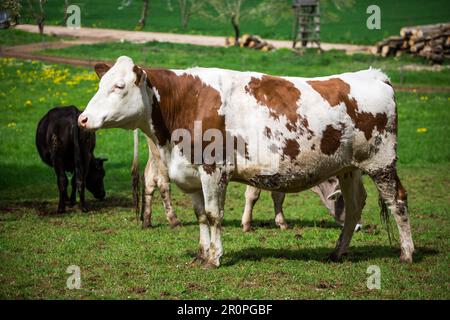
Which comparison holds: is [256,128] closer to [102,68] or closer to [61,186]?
[102,68]

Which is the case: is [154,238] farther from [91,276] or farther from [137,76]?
[137,76]

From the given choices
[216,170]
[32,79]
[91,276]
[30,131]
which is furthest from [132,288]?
[32,79]

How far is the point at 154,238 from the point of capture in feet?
38.7

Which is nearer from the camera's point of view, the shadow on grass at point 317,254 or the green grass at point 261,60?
the shadow on grass at point 317,254

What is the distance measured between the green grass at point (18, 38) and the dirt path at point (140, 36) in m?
2.67

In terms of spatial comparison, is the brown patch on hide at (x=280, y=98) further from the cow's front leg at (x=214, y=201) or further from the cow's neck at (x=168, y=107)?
the cow's front leg at (x=214, y=201)

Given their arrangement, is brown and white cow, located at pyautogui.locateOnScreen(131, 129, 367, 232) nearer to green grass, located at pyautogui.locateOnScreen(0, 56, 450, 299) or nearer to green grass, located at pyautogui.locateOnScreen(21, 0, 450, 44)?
green grass, located at pyautogui.locateOnScreen(0, 56, 450, 299)

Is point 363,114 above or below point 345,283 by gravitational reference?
above

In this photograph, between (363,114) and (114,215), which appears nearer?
(363,114)

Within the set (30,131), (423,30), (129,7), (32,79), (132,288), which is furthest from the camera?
(129,7)

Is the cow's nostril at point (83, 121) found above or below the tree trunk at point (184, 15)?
below

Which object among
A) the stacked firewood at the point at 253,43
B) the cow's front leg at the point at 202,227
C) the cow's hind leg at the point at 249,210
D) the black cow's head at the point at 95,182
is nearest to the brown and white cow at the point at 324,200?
the cow's hind leg at the point at 249,210

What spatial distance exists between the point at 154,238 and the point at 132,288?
3089mm

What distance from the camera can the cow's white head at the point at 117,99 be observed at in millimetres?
9041
